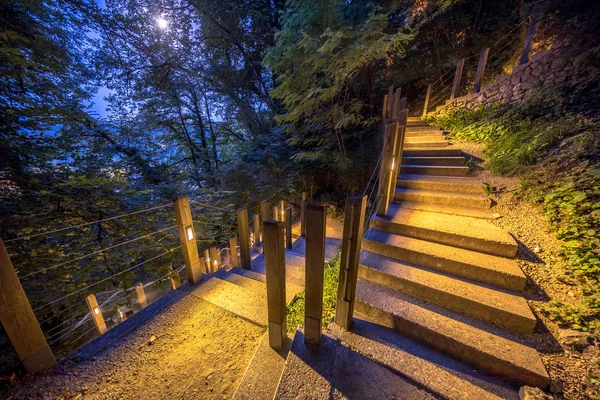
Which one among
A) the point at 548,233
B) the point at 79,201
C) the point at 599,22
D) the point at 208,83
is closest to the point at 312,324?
the point at 548,233

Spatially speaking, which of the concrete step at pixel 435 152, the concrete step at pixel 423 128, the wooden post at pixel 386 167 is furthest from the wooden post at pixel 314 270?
the concrete step at pixel 423 128

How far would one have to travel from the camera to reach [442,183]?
11.3ft

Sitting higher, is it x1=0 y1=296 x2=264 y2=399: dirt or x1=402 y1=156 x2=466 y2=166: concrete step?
x1=402 y1=156 x2=466 y2=166: concrete step

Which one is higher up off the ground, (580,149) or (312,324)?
(580,149)

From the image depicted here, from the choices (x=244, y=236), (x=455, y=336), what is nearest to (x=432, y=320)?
(x=455, y=336)

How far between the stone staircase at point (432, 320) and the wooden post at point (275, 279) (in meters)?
0.18

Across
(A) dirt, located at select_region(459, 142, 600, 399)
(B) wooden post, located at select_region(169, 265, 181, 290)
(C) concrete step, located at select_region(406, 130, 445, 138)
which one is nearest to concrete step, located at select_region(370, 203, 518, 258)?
(A) dirt, located at select_region(459, 142, 600, 399)

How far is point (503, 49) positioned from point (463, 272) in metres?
9.89

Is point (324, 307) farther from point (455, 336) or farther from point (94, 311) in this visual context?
point (94, 311)

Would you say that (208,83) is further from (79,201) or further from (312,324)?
(312,324)

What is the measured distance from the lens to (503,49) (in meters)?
7.33

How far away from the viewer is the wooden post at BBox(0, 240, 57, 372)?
133 cm

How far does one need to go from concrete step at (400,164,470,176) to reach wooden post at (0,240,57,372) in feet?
17.0

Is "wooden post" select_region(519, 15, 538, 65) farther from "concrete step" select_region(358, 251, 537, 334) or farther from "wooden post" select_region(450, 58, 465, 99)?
"concrete step" select_region(358, 251, 537, 334)
